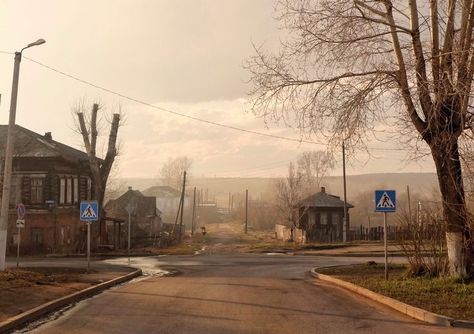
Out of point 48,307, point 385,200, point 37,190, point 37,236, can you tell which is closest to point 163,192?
point 37,190

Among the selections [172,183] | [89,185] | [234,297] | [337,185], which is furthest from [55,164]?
[337,185]

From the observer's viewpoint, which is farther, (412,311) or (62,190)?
(62,190)

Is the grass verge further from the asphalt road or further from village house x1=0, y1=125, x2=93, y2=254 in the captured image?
village house x1=0, y1=125, x2=93, y2=254

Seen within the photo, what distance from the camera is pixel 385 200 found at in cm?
1688

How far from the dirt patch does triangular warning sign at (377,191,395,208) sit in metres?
8.79

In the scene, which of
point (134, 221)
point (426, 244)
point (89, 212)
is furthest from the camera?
point (134, 221)

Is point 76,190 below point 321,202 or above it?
below

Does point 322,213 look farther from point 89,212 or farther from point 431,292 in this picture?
point 431,292

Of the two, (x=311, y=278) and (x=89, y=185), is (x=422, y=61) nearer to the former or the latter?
(x=311, y=278)

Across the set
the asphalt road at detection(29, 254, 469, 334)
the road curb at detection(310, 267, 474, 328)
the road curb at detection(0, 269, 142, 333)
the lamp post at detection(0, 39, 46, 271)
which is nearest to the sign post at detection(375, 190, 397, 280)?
the road curb at detection(310, 267, 474, 328)

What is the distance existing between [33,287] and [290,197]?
5123 cm

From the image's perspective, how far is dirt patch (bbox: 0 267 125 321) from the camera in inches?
475

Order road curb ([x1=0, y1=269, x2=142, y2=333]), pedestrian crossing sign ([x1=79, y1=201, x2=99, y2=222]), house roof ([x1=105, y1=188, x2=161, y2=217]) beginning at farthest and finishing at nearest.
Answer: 1. house roof ([x1=105, y1=188, x2=161, y2=217])
2. pedestrian crossing sign ([x1=79, y1=201, x2=99, y2=222])
3. road curb ([x1=0, y1=269, x2=142, y2=333])

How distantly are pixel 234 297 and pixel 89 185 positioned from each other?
38.6 m
